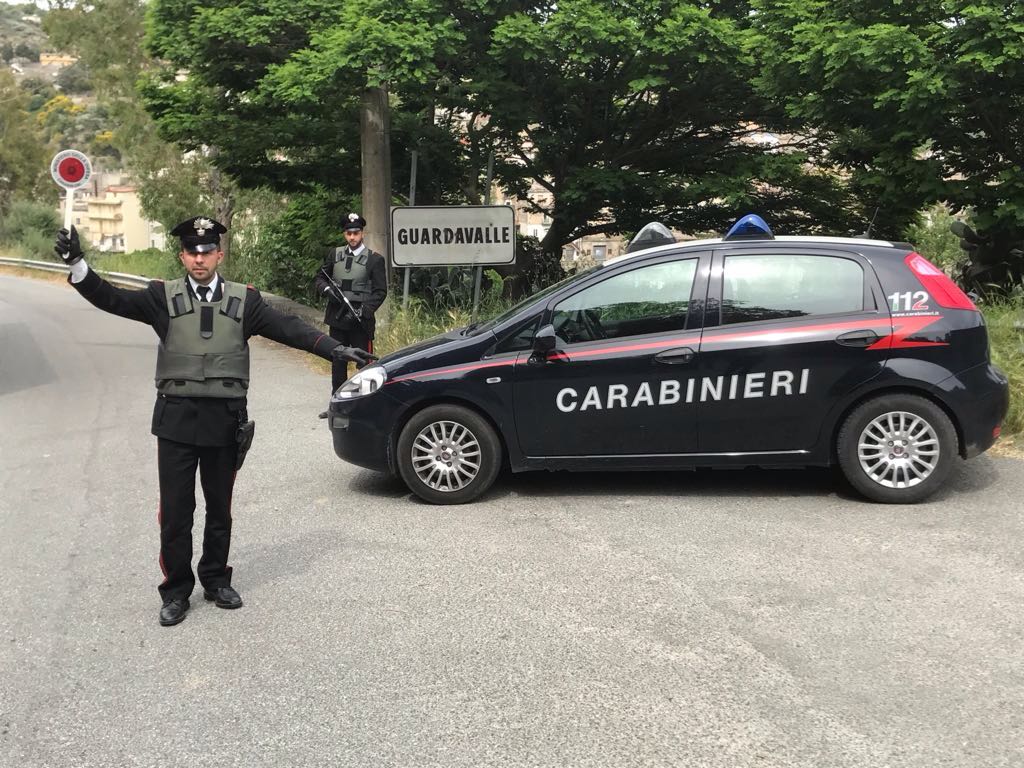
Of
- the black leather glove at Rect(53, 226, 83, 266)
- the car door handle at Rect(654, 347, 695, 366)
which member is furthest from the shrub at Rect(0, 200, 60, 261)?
the black leather glove at Rect(53, 226, 83, 266)

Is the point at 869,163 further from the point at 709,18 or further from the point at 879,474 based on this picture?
the point at 879,474

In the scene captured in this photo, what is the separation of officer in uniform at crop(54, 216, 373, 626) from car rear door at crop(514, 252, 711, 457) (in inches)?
76.4

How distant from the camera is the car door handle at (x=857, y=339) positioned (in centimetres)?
596

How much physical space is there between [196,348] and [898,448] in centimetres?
406

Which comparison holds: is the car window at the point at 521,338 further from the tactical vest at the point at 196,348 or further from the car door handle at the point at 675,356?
the tactical vest at the point at 196,348

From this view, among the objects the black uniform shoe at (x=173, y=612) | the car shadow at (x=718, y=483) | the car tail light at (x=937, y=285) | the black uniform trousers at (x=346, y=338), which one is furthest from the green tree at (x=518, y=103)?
the black uniform shoe at (x=173, y=612)

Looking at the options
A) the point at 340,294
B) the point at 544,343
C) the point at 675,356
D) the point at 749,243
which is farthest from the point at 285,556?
the point at 340,294

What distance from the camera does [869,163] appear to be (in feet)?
42.1

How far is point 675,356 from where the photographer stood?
238 inches

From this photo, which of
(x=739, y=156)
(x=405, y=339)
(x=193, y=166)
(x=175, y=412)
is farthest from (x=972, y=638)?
(x=193, y=166)

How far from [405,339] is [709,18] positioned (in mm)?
5182

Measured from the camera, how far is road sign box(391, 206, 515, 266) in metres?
12.7

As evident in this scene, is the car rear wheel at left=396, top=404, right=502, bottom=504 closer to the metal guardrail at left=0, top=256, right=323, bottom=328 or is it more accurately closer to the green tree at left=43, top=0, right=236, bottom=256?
the metal guardrail at left=0, top=256, right=323, bottom=328

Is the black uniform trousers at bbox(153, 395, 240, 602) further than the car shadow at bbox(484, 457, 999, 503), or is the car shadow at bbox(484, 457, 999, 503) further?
the car shadow at bbox(484, 457, 999, 503)
